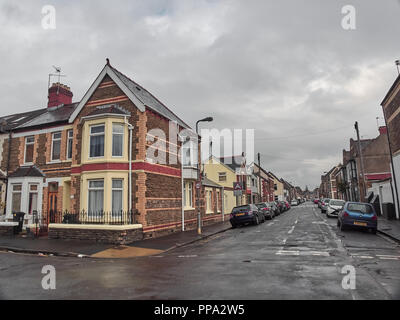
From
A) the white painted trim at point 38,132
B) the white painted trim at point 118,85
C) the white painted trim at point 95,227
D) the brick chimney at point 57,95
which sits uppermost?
the brick chimney at point 57,95

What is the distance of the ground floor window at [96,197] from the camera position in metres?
15.4

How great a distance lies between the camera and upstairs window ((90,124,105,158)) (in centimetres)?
1584

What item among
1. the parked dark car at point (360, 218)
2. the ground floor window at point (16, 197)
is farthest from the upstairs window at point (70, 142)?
the parked dark car at point (360, 218)

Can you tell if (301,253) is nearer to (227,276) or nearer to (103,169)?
(227,276)

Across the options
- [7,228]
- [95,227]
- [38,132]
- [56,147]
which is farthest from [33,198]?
[95,227]

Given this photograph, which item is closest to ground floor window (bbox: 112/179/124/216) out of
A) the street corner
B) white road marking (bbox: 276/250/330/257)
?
the street corner

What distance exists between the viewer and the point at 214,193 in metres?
28.1

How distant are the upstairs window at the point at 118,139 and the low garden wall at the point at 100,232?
402 cm

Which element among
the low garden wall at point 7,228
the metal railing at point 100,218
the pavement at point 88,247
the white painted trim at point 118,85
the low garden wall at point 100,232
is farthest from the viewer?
the low garden wall at point 7,228

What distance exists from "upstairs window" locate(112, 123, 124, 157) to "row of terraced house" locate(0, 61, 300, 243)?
0.05m

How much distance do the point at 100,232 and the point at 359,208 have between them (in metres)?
13.9

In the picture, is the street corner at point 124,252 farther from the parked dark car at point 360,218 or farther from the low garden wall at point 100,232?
the parked dark car at point 360,218
